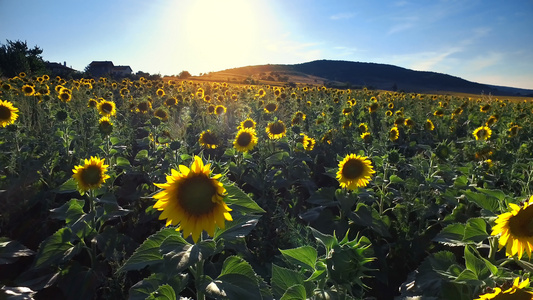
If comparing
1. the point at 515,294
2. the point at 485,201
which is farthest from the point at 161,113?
the point at 515,294

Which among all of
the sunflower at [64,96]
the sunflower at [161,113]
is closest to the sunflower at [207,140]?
the sunflower at [161,113]

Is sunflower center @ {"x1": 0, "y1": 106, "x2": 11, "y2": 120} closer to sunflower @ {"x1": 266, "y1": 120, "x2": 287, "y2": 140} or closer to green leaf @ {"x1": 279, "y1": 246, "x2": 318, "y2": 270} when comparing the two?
sunflower @ {"x1": 266, "y1": 120, "x2": 287, "y2": 140}

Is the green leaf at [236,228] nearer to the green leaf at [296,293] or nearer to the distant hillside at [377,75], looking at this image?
the green leaf at [296,293]

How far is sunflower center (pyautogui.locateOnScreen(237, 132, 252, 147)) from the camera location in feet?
14.8

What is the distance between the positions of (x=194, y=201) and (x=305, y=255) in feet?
1.96

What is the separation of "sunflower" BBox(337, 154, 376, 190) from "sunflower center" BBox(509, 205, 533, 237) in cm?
152

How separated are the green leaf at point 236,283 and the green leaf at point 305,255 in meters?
0.20

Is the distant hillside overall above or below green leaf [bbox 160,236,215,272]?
above

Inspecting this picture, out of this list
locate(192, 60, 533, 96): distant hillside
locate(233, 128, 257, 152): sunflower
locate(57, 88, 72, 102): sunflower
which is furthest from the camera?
locate(192, 60, 533, 96): distant hillside

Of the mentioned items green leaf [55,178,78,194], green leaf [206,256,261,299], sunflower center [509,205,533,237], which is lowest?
green leaf [55,178,78,194]

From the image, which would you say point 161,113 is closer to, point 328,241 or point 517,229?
point 328,241

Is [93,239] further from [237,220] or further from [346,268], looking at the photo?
[346,268]

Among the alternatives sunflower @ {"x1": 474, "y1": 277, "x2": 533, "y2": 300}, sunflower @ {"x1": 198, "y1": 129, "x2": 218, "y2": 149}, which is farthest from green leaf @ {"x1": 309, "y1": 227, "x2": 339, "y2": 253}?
sunflower @ {"x1": 198, "y1": 129, "x2": 218, "y2": 149}

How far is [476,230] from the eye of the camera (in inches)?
74.9
